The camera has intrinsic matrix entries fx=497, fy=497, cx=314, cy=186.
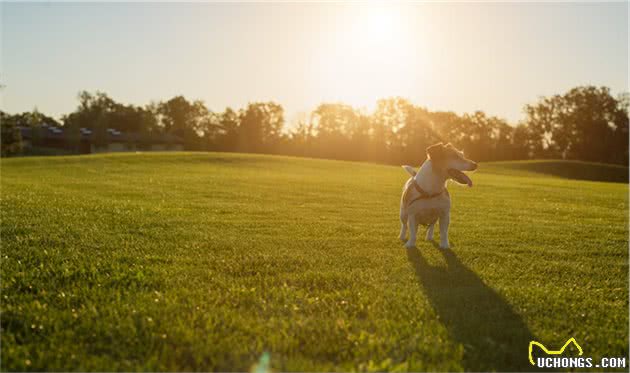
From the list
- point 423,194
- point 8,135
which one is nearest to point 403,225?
point 423,194

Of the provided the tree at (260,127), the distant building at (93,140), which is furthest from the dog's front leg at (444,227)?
the distant building at (93,140)

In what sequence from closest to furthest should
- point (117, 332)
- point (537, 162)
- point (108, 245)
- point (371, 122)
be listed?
point (117, 332)
point (108, 245)
point (537, 162)
point (371, 122)

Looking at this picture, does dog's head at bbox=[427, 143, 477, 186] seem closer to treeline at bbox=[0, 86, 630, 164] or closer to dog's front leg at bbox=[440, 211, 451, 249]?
dog's front leg at bbox=[440, 211, 451, 249]

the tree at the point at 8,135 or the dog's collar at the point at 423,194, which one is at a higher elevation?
the tree at the point at 8,135

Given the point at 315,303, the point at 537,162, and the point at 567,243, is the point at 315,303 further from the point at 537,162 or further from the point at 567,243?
the point at 537,162

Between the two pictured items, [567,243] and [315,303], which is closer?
[315,303]

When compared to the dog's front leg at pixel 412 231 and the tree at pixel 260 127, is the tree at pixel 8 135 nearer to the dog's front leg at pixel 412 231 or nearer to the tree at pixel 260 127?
the tree at pixel 260 127

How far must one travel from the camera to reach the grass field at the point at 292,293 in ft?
14.7

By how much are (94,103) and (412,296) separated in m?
111

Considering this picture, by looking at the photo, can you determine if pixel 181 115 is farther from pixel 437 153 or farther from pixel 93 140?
pixel 437 153

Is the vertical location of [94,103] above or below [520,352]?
above

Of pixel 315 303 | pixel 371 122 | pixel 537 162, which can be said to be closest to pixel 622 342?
pixel 315 303

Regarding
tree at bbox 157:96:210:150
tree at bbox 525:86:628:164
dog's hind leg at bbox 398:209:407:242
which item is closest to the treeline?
tree at bbox 525:86:628:164

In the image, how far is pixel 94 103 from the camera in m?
105
